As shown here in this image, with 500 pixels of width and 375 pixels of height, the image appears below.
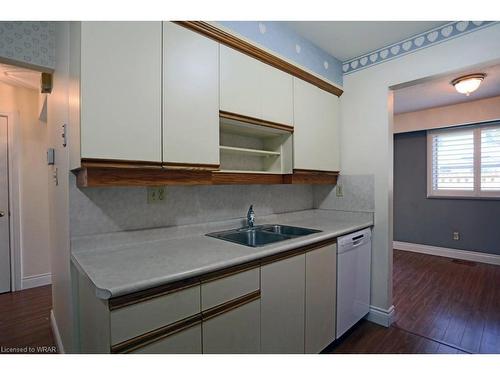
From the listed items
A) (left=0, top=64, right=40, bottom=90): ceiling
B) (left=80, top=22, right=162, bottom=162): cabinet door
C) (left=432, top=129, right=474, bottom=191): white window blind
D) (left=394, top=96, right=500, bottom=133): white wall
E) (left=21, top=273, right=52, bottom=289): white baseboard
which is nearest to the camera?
(left=80, top=22, right=162, bottom=162): cabinet door

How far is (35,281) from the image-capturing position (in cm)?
313

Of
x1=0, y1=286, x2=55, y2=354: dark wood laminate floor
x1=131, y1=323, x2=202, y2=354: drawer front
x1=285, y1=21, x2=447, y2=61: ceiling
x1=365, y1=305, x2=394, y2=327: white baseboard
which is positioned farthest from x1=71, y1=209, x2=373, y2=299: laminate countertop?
x1=285, y1=21, x2=447, y2=61: ceiling

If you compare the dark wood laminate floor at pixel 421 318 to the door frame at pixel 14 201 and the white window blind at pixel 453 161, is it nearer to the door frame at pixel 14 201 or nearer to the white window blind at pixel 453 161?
the door frame at pixel 14 201

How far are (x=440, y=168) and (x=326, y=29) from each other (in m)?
3.50

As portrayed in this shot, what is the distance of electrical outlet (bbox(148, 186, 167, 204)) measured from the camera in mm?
1671

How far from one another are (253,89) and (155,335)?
59.6 inches

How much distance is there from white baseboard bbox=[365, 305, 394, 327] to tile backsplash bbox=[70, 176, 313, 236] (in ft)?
3.95

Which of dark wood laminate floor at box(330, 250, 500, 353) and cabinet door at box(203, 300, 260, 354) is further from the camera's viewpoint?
dark wood laminate floor at box(330, 250, 500, 353)

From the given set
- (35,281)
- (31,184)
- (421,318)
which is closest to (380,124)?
(421,318)

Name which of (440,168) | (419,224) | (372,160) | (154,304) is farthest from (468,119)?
(154,304)

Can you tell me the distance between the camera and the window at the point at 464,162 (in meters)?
3.81

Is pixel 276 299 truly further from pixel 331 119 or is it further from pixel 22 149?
pixel 22 149

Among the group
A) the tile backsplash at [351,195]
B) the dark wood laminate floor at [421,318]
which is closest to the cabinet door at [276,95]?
the tile backsplash at [351,195]

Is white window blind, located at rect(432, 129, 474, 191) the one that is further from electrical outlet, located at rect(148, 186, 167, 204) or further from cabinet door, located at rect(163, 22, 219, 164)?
electrical outlet, located at rect(148, 186, 167, 204)
